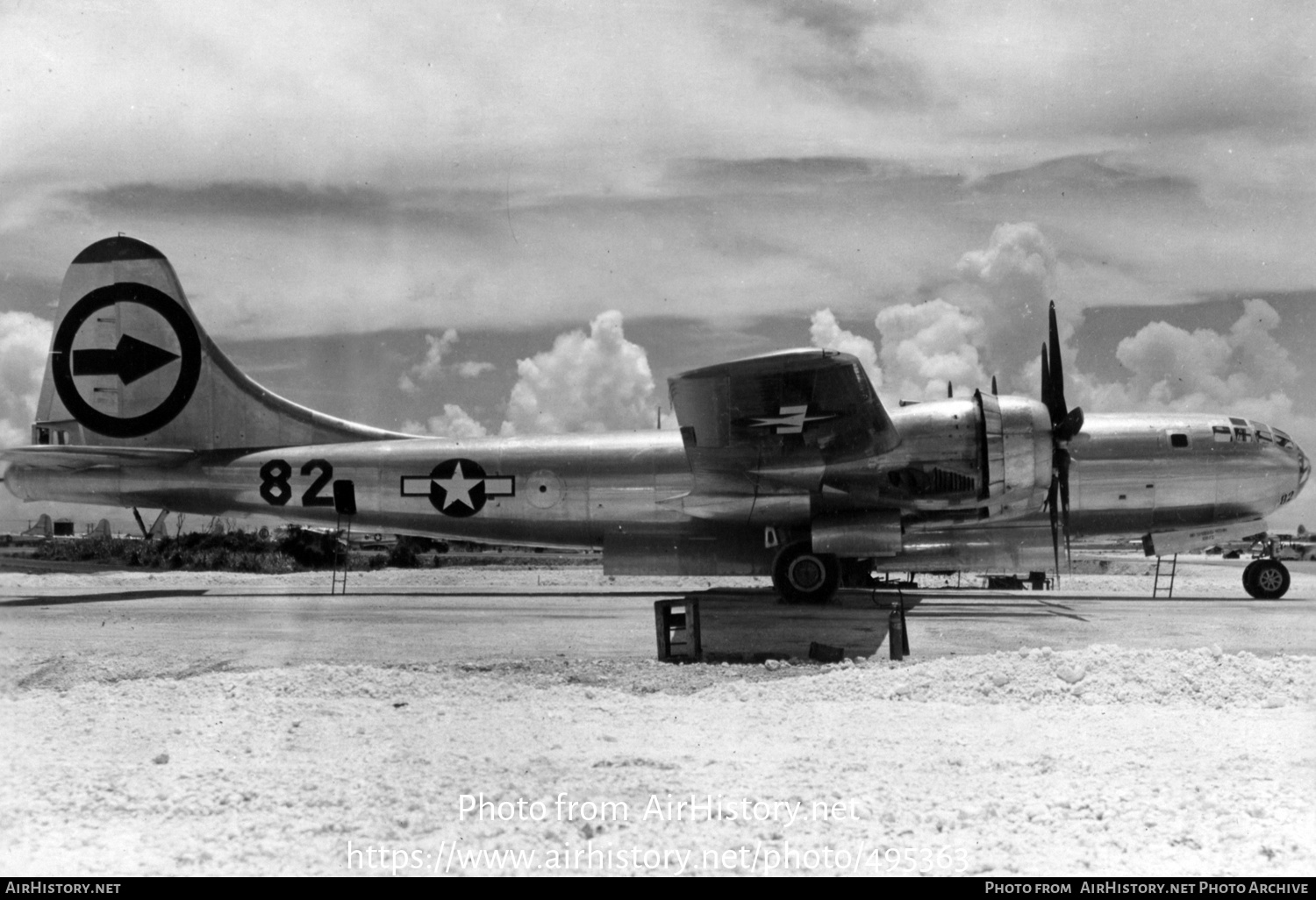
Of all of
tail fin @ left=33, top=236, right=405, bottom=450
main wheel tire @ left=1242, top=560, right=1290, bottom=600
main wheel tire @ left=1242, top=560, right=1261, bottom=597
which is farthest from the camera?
tail fin @ left=33, top=236, right=405, bottom=450

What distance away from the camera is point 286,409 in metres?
19.5

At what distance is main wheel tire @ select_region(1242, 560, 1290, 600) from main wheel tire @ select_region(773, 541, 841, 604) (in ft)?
27.3

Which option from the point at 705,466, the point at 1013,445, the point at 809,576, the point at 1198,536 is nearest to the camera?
the point at 1013,445

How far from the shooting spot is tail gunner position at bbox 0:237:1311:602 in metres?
14.5

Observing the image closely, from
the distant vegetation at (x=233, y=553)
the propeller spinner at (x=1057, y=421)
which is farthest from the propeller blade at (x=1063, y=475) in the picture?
the distant vegetation at (x=233, y=553)

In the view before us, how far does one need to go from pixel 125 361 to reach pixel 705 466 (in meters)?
11.7

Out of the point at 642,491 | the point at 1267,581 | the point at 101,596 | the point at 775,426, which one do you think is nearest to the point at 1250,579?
the point at 1267,581

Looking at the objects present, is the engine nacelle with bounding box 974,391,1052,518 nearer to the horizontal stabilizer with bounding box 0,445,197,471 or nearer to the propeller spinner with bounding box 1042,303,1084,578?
the propeller spinner with bounding box 1042,303,1084,578

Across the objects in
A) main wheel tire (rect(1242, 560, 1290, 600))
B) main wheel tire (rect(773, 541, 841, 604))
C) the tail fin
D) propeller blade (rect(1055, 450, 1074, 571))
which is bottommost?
main wheel tire (rect(1242, 560, 1290, 600))

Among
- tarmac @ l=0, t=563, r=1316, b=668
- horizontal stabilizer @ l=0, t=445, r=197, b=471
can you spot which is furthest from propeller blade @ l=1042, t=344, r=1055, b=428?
horizontal stabilizer @ l=0, t=445, r=197, b=471

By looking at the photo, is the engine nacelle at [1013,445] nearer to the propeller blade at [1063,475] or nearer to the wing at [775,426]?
the propeller blade at [1063,475]

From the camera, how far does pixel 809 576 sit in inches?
592

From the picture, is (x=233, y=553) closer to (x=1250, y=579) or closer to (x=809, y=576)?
(x=809, y=576)

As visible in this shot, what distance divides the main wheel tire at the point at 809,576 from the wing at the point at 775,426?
924mm
